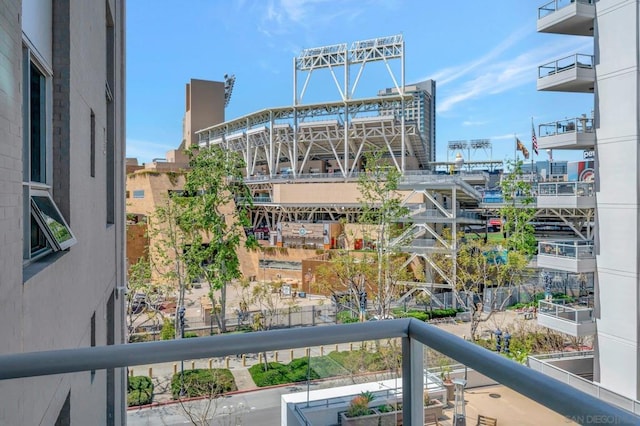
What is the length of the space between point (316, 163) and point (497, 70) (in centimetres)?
1932

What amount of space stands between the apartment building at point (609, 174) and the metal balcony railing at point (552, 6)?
0.09ft

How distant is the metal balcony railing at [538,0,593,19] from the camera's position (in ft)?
38.6

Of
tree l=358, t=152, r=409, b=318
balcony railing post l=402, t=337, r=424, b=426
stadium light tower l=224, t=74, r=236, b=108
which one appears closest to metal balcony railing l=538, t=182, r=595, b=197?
tree l=358, t=152, r=409, b=318

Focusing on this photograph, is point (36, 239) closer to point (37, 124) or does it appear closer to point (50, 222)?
point (50, 222)

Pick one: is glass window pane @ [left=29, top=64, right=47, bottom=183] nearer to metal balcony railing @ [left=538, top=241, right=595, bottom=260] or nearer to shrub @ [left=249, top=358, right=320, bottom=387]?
shrub @ [left=249, top=358, right=320, bottom=387]

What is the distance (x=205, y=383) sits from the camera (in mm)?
1687

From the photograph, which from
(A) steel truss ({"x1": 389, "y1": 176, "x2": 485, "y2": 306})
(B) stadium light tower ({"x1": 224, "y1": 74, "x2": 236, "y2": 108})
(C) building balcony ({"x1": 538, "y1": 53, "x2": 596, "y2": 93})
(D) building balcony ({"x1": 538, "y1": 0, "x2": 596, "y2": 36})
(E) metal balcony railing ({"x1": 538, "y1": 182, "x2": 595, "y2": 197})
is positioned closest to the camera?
(D) building balcony ({"x1": 538, "y1": 0, "x2": 596, "y2": 36})

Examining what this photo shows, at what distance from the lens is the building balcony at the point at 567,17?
11.3 meters

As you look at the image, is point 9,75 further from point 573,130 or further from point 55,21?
point 573,130

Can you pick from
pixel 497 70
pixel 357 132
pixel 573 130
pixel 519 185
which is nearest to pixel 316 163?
pixel 357 132

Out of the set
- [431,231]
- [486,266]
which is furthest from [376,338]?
[431,231]

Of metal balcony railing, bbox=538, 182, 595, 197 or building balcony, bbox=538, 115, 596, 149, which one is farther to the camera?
metal balcony railing, bbox=538, 182, 595, 197

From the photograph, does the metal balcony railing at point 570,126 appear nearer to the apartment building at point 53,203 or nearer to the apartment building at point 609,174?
the apartment building at point 609,174

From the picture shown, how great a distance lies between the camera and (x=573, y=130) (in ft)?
40.2
